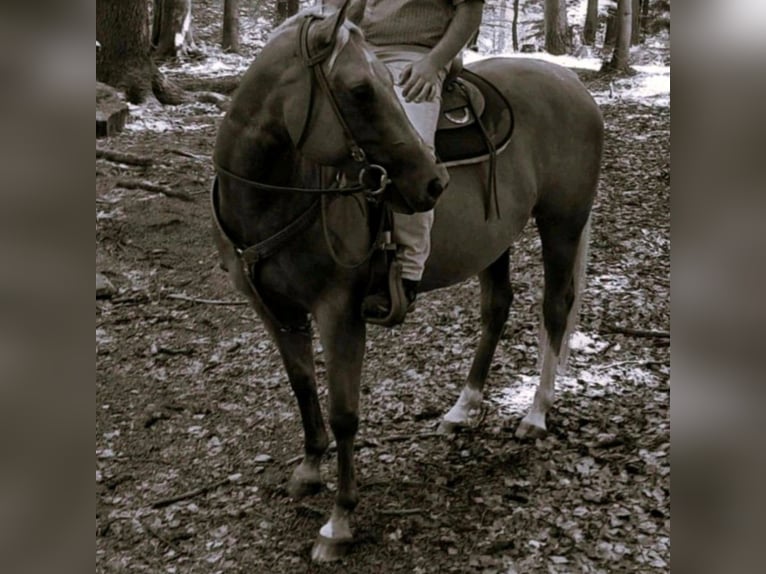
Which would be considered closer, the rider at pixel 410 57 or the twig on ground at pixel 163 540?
the rider at pixel 410 57

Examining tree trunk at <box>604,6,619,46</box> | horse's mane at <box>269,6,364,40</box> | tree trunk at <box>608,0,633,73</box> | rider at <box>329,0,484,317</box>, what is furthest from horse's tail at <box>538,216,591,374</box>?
Result: tree trunk at <box>604,6,619,46</box>

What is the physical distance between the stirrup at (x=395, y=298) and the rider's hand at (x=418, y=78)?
2.30 feet

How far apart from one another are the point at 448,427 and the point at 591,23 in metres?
14.5

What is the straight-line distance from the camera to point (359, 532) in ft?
11.1

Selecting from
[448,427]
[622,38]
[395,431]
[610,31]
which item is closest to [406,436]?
[395,431]

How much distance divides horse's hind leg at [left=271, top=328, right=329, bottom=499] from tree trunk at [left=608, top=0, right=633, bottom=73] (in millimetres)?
10550

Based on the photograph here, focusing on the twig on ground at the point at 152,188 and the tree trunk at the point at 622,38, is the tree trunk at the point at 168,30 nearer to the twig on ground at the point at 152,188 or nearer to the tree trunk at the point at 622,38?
the twig on ground at the point at 152,188

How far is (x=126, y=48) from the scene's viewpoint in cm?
922

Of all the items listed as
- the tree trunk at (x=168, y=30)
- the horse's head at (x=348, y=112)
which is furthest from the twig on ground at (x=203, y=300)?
the tree trunk at (x=168, y=30)

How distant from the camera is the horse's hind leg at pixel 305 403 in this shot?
133 inches

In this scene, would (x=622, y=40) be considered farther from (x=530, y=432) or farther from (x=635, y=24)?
(x=530, y=432)
